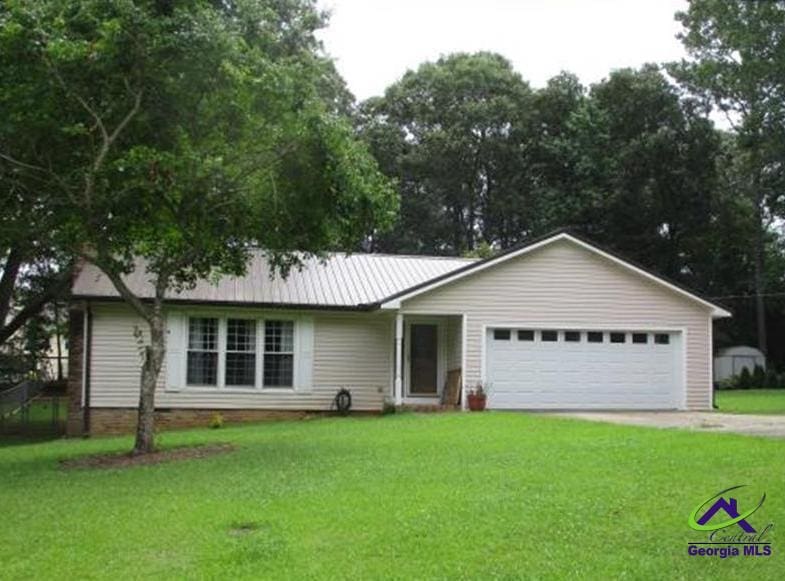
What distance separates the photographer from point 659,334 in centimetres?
2284

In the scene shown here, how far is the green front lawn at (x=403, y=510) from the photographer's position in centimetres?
680

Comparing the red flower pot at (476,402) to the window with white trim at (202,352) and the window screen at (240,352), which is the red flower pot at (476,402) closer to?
the window screen at (240,352)

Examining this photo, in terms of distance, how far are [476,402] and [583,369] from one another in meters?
3.05

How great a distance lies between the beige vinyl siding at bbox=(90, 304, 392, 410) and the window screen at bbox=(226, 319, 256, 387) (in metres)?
A: 0.26

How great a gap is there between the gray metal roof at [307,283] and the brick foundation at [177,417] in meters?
2.64

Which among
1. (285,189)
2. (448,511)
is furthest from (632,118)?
(448,511)

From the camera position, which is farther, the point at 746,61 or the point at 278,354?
the point at 278,354

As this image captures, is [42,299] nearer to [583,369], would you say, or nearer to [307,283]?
[307,283]

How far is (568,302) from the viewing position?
2225 centimetres

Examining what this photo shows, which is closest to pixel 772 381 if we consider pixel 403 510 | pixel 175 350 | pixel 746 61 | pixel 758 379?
pixel 758 379

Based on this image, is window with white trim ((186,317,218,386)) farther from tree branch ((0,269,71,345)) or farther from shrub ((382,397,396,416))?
tree branch ((0,269,71,345))

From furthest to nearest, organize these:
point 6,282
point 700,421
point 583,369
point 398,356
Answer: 1. point 6,282
2. point 583,369
3. point 398,356
4. point 700,421

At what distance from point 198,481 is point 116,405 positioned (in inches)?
436

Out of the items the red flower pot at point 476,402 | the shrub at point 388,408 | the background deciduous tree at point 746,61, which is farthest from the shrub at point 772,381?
the shrub at point 388,408
